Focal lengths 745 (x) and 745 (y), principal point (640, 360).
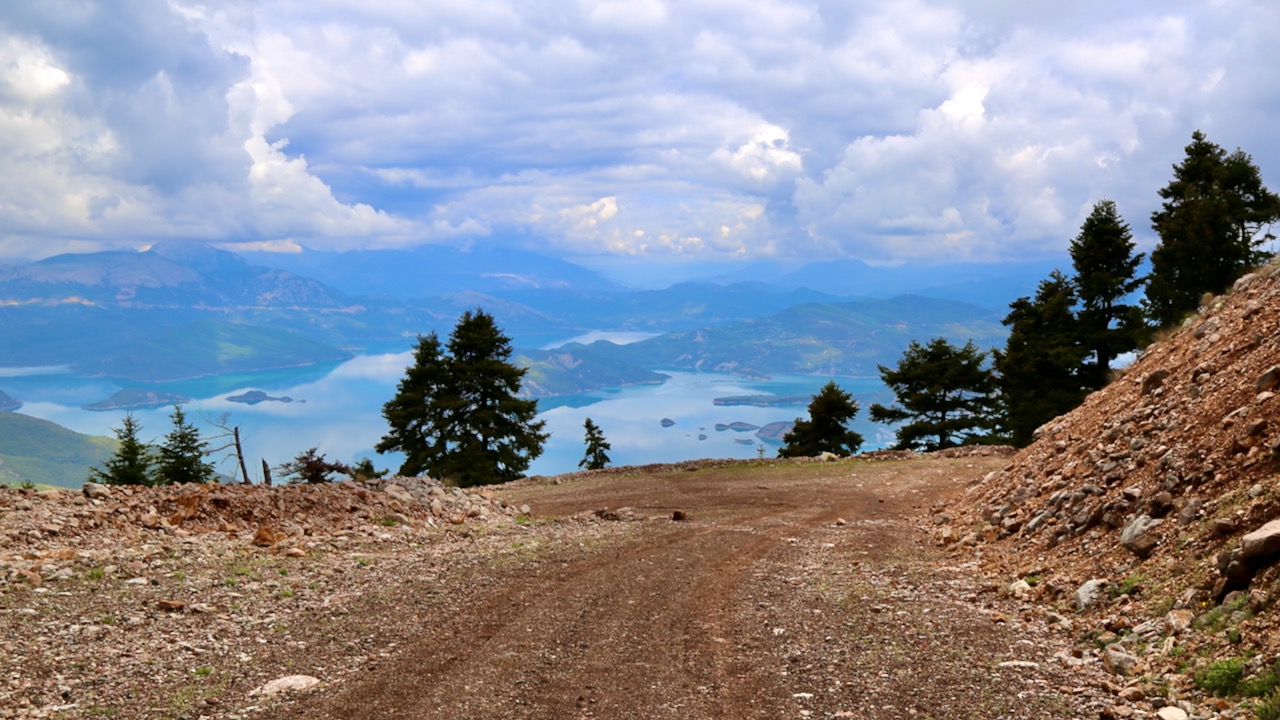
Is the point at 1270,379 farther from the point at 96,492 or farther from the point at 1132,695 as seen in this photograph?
the point at 96,492

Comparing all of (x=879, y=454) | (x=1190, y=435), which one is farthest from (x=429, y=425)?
(x=1190, y=435)

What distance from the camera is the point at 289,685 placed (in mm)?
7852

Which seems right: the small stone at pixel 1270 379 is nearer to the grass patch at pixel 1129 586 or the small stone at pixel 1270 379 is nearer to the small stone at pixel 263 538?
the grass patch at pixel 1129 586

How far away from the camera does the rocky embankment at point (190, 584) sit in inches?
306

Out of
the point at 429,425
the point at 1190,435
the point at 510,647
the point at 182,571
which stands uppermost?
the point at 429,425

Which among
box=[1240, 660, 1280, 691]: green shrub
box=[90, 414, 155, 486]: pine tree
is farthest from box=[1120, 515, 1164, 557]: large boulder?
box=[90, 414, 155, 486]: pine tree

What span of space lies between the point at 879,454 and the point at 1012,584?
22454 mm

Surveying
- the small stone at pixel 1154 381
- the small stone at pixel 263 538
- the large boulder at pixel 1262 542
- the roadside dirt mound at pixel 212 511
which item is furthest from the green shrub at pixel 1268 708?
the roadside dirt mound at pixel 212 511

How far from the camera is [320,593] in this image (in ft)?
37.3

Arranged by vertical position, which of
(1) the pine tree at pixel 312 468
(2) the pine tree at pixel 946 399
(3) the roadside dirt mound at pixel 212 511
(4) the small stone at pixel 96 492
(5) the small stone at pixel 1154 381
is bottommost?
(3) the roadside dirt mound at pixel 212 511

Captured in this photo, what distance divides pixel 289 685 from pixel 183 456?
37.1 m

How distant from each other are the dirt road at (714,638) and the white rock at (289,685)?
255 millimetres

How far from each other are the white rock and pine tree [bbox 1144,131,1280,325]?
1581 inches

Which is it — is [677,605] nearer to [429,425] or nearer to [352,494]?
[352,494]
